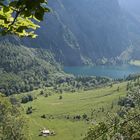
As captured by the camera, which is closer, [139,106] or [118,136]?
[118,136]

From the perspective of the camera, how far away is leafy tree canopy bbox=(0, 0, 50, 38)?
685 centimetres

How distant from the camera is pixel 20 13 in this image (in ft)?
23.9

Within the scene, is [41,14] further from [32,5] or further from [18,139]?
[18,139]

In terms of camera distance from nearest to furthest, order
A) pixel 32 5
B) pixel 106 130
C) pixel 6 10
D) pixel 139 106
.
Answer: pixel 32 5, pixel 6 10, pixel 106 130, pixel 139 106

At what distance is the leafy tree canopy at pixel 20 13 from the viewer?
6852 mm

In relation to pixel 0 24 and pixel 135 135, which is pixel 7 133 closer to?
pixel 135 135

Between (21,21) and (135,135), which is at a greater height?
(21,21)

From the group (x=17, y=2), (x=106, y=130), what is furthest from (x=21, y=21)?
(x=106, y=130)

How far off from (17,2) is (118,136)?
373 inches

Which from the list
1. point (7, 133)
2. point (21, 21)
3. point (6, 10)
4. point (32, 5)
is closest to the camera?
point (32, 5)

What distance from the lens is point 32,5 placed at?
6746 mm

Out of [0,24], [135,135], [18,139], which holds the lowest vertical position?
[18,139]

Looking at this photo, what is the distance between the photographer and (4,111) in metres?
116

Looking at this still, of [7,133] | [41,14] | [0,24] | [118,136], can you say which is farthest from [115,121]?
[7,133]
